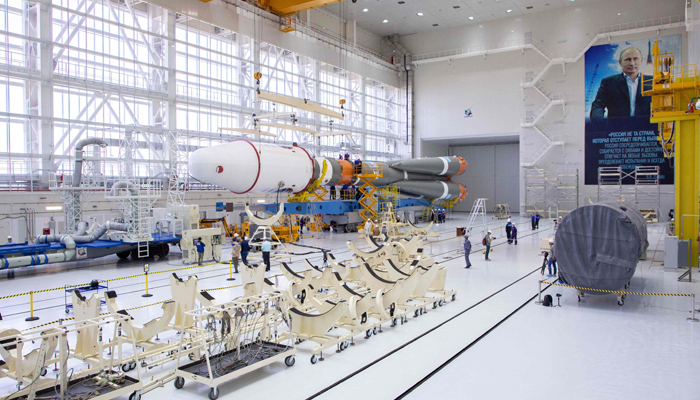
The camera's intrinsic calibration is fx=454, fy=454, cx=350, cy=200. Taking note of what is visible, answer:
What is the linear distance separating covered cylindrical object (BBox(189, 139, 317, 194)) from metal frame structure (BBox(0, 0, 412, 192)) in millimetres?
4025

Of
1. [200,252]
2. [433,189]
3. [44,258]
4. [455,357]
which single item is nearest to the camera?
[455,357]

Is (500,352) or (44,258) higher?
(44,258)

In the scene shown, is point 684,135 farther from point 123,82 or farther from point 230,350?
point 123,82

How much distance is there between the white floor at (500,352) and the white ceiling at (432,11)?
26.1 metres

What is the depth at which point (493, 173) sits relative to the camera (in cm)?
4338

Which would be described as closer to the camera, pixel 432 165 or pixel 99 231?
pixel 99 231

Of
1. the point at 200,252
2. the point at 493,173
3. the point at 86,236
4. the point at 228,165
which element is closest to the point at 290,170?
the point at 228,165

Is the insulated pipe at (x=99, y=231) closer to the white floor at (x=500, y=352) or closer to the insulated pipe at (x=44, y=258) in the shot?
the insulated pipe at (x=44, y=258)

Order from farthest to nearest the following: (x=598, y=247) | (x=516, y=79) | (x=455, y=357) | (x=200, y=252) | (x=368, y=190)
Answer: (x=516, y=79)
(x=368, y=190)
(x=200, y=252)
(x=598, y=247)
(x=455, y=357)

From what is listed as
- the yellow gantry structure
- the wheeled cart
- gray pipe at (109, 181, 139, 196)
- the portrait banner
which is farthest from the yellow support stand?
the portrait banner

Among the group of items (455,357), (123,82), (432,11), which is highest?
(432,11)

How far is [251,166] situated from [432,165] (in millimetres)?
12962

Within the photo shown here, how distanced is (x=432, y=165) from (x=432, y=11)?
47.7 ft

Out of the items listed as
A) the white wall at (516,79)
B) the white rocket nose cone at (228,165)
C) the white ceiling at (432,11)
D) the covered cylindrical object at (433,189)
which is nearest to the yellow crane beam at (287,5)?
the white ceiling at (432,11)
